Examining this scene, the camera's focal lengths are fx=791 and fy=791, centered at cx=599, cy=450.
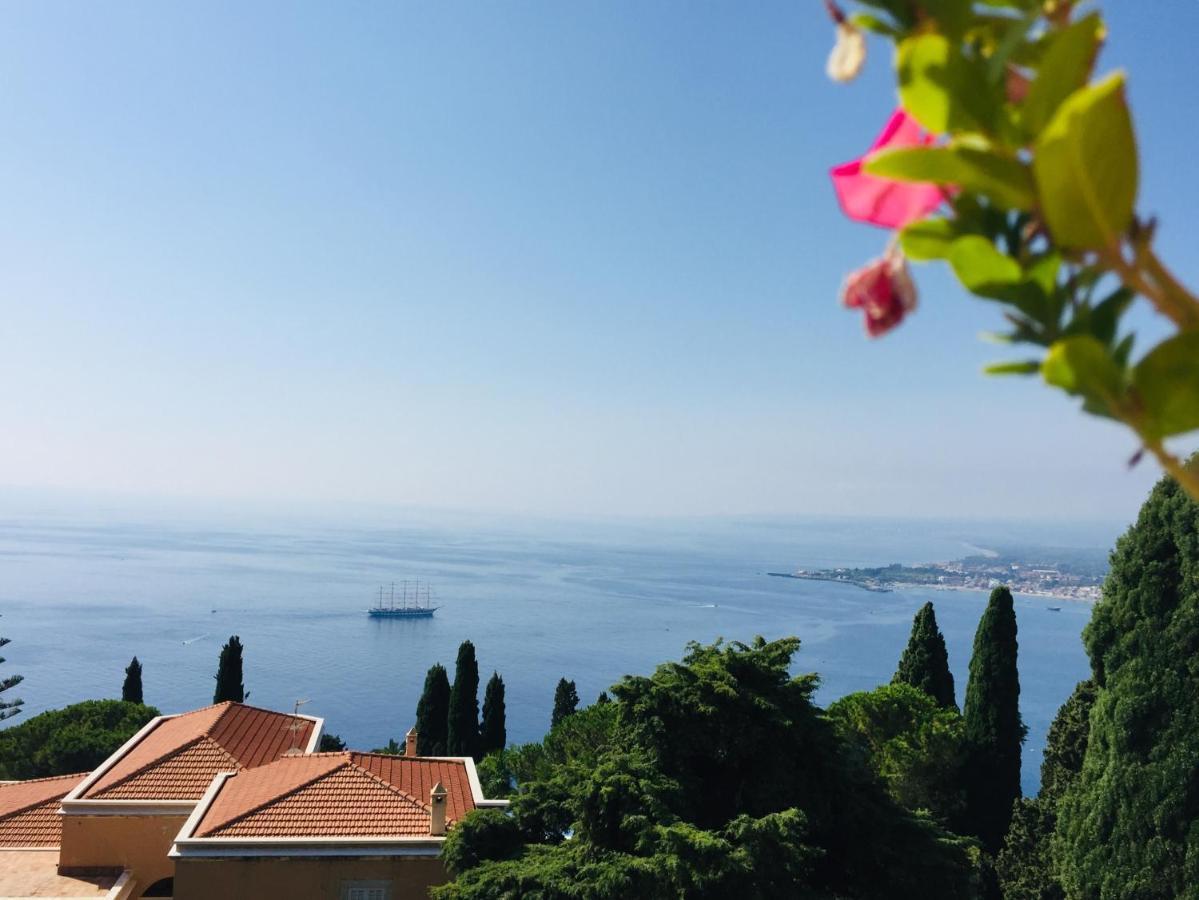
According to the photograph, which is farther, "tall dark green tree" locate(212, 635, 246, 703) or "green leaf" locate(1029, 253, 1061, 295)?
"tall dark green tree" locate(212, 635, 246, 703)

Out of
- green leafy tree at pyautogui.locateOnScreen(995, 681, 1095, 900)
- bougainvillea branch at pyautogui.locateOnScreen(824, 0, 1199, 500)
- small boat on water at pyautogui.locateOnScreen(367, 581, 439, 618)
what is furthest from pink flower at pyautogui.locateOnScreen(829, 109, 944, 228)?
small boat on water at pyautogui.locateOnScreen(367, 581, 439, 618)

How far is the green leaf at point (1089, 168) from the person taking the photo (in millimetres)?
437

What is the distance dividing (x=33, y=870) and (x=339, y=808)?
410 centimetres

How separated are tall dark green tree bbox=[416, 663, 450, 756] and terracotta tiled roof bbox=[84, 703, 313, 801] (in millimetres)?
9097

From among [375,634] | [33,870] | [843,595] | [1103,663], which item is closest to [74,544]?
[375,634]

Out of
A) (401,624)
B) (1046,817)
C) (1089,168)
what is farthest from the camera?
(401,624)

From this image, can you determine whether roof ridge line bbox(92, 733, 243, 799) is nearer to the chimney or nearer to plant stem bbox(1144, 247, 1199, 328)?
the chimney

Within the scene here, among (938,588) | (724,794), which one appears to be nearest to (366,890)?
(724,794)

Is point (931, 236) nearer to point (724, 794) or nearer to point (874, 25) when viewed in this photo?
point (874, 25)

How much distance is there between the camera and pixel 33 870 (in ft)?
33.6

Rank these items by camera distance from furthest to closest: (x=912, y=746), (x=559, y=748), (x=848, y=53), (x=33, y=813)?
(x=559, y=748) < (x=912, y=746) < (x=33, y=813) < (x=848, y=53)

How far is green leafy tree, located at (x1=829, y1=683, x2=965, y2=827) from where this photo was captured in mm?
15438

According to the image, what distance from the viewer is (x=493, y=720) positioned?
80.2ft

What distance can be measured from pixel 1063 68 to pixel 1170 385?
203mm
